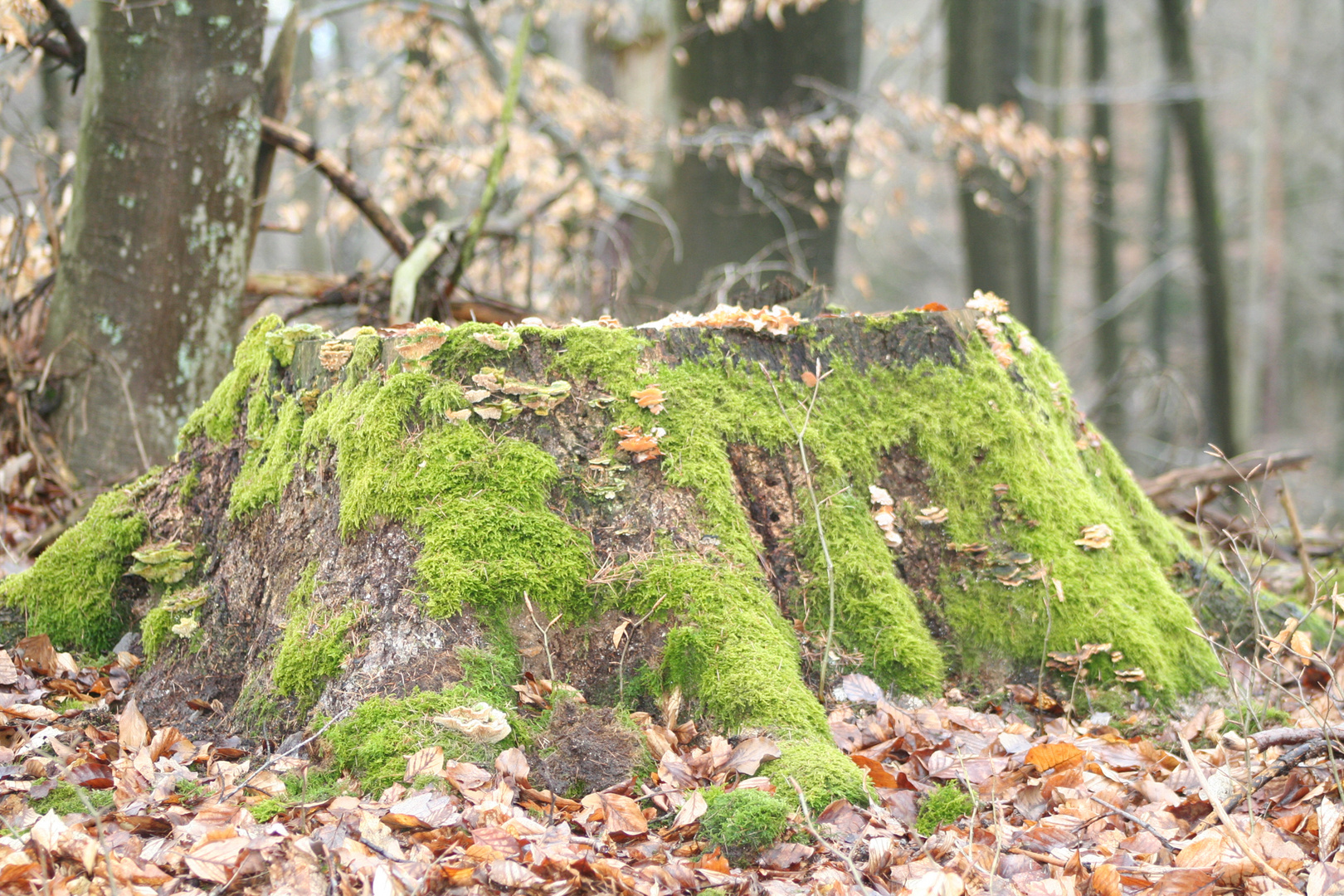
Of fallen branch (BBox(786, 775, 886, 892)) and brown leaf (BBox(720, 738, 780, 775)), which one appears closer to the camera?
fallen branch (BBox(786, 775, 886, 892))

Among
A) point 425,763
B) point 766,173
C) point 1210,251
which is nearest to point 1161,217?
point 1210,251

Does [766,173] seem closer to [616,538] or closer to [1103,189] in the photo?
[616,538]

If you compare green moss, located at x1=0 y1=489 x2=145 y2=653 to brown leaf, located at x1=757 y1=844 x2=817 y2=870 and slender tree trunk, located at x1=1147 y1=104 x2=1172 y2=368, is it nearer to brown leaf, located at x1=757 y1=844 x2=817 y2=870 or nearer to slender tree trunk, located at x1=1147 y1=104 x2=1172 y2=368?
brown leaf, located at x1=757 y1=844 x2=817 y2=870

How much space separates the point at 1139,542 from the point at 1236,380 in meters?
9.57

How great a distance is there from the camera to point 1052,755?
266 cm

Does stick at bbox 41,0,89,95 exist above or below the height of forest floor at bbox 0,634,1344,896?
above

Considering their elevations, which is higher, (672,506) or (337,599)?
(672,506)

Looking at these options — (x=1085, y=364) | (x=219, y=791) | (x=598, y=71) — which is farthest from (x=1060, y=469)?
(x=1085, y=364)

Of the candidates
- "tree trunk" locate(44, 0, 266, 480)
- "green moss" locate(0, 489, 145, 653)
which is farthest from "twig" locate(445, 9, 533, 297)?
"green moss" locate(0, 489, 145, 653)

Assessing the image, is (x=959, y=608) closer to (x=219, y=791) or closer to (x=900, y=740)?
(x=900, y=740)

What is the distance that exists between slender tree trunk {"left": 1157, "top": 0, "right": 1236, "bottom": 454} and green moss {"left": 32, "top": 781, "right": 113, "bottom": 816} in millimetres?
12215

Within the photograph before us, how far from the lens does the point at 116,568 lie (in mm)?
3523

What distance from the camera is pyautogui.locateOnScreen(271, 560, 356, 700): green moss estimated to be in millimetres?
2734

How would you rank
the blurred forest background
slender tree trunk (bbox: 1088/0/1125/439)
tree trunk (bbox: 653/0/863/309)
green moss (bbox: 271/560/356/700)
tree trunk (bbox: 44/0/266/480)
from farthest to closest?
slender tree trunk (bbox: 1088/0/1125/439), tree trunk (bbox: 653/0/863/309), the blurred forest background, tree trunk (bbox: 44/0/266/480), green moss (bbox: 271/560/356/700)
